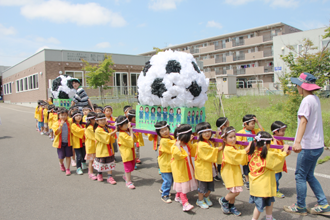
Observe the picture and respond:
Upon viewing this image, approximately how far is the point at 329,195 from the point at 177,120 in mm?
2734

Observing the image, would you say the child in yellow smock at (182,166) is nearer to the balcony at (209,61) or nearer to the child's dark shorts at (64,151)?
the child's dark shorts at (64,151)

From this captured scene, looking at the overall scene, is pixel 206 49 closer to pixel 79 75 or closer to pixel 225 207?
pixel 79 75

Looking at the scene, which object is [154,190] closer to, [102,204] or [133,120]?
[102,204]

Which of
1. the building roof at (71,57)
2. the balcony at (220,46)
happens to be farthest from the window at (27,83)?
the balcony at (220,46)

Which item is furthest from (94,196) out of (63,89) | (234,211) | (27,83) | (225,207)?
(27,83)

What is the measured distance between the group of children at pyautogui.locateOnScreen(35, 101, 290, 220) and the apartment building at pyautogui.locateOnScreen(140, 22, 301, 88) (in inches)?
1100

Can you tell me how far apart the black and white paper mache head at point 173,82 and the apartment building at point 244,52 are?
92.1 feet

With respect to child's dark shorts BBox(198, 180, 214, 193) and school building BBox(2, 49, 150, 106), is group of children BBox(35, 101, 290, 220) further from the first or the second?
school building BBox(2, 49, 150, 106)

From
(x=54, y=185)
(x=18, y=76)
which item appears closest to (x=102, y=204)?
(x=54, y=185)

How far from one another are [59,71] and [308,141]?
20.6m

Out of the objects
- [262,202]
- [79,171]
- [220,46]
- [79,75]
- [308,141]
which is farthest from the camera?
[220,46]

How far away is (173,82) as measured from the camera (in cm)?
416

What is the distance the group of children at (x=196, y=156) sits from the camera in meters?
3.10

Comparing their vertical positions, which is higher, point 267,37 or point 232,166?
point 267,37
